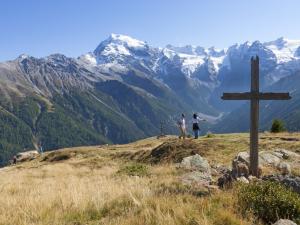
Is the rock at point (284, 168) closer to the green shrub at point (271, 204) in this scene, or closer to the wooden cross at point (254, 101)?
the wooden cross at point (254, 101)

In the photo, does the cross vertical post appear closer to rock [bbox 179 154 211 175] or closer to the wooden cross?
the wooden cross

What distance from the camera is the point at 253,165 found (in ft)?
60.9

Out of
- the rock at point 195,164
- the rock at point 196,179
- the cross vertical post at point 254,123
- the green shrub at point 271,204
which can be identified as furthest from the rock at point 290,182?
the rock at point 195,164

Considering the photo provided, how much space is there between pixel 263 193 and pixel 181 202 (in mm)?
2017

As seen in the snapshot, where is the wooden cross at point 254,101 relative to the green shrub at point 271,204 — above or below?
above

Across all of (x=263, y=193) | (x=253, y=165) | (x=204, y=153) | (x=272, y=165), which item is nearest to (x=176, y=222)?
(x=263, y=193)

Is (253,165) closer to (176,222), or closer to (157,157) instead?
(176,222)

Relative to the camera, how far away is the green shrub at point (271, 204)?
10.8 m

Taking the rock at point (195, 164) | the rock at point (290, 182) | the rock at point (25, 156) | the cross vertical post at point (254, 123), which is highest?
the cross vertical post at point (254, 123)

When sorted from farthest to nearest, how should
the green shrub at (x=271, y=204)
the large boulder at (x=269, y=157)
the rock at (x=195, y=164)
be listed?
the rock at (x=195, y=164) → the large boulder at (x=269, y=157) → the green shrub at (x=271, y=204)

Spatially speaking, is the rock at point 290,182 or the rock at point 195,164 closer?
the rock at point 290,182

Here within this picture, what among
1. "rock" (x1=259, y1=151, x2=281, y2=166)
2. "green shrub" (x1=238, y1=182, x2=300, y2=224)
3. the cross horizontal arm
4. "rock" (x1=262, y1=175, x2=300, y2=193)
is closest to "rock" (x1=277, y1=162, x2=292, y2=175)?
"rock" (x1=259, y1=151, x2=281, y2=166)

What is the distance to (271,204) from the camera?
36.2ft

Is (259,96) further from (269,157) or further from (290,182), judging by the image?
(269,157)
